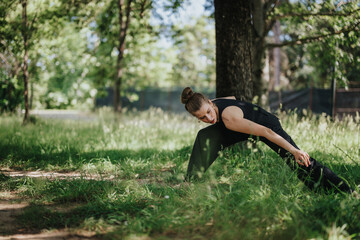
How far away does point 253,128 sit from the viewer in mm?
3307

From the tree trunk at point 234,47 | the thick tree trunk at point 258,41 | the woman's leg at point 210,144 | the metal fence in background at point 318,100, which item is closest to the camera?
the woman's leg at point 210,144

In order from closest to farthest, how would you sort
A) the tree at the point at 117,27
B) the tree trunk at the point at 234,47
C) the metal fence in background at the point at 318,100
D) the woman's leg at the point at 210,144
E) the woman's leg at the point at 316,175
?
the woman's leg at the point at 316,175 → the woman's leg at the point at 210,144 → the tree trunk at the point at 234,47 → the tree at the point at 117,27 → the metal fence in background at the point at 318,100

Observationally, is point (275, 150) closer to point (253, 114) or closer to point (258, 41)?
point (253, 114)

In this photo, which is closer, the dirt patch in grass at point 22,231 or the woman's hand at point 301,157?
the dirt patch in grass at point 22,231

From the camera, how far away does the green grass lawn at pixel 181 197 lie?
8.02 feet

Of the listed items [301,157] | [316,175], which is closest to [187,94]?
[301,157]

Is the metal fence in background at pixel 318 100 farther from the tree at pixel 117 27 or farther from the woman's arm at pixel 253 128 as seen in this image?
the woman's arm at pixel 253 128

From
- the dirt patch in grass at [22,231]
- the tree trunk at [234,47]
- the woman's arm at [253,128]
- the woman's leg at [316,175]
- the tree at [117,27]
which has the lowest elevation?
the dirt patch in grass at [22,231]

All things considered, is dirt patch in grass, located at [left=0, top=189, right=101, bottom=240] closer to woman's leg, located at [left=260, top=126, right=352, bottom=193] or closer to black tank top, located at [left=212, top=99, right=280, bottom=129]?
black tank top, located at [left=212, top=99, right=280, bottom=129]

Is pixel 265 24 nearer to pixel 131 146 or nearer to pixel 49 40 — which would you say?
pixel 131 146

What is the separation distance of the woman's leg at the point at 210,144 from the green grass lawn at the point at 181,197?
231 mm

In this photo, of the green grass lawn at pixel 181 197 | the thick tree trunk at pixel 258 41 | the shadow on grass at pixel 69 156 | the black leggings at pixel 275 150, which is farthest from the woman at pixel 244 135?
the thick tree trunk at pixel 258 41

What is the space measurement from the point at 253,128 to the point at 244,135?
0.47 meters

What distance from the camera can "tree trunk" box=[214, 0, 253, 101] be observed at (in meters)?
5.11
